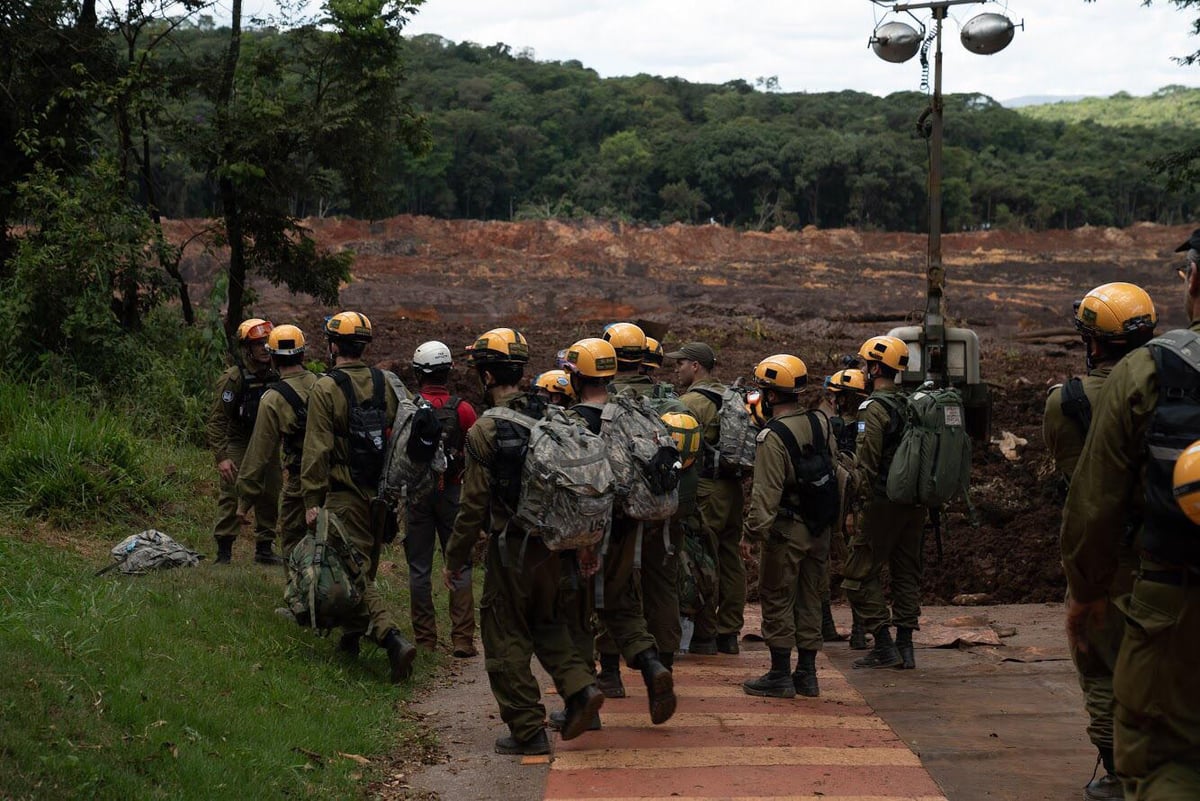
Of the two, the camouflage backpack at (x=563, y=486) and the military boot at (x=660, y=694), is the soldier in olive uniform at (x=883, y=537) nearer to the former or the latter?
the military boot at (x=660, y=694)

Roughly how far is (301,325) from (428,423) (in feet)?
67.5

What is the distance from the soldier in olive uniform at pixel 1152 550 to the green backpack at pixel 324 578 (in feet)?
14.6

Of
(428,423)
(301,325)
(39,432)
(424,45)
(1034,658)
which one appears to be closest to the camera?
(428,423)

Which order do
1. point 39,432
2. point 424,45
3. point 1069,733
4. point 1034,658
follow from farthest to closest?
point 424,45
point 39,432
point 1034,658
point 1069,733

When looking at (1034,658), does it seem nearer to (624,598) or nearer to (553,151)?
(624,598)

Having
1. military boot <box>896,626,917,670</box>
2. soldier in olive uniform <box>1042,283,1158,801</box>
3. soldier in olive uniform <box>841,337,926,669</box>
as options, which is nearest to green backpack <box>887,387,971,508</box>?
soldier in olive uniform <box>841,337,926,669</box>

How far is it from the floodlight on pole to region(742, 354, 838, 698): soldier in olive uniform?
4841mm

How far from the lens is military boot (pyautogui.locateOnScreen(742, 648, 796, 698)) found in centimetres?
796

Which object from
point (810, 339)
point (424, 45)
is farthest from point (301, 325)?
point (424, 45)

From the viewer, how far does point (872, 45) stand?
41.4 ft

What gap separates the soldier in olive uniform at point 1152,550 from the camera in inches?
150

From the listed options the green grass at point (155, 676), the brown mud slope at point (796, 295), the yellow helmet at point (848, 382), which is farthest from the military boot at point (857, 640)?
the brown mud slope at point (796, 295)

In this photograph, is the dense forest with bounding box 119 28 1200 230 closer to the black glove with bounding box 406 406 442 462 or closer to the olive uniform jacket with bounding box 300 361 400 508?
the olive uniform jacket with bounding box 300 361 400 508

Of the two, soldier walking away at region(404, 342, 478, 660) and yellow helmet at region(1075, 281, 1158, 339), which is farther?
soldier walking away at region(404, 342, 478, 660)
